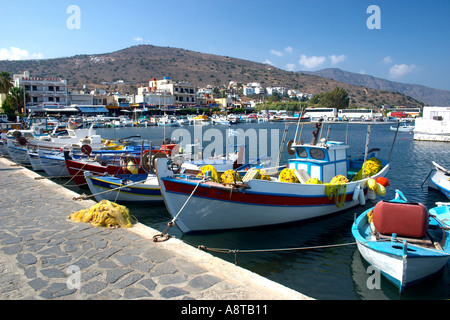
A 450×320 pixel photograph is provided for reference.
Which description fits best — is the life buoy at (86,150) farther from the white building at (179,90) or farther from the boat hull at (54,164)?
the white building at (179,90)

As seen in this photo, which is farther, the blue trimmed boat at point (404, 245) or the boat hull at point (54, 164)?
the boat hull at point (54, 164)

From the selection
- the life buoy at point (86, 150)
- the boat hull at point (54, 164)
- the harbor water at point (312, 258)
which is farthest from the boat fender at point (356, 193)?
the boat hull at point (54, 164)

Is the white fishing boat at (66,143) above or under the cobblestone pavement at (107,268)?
above

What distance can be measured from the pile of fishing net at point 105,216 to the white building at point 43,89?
76.8 meters

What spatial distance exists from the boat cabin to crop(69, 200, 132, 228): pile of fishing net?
24.0 ft

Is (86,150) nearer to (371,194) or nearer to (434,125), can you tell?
(371,194)

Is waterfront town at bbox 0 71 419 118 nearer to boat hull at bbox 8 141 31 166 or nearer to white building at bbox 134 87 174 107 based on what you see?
white building at bbox 134 87 174 107

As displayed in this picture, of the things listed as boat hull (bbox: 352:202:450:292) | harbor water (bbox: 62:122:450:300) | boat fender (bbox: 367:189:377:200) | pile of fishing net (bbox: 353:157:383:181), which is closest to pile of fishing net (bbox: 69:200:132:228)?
harbor water (bbox: 62:122:450:300)

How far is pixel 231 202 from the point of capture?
370 inches

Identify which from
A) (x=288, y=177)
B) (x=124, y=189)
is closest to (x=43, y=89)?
(x=124, y=189)

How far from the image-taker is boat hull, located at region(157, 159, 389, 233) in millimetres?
9289

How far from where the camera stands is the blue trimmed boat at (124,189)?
1338 centimetres

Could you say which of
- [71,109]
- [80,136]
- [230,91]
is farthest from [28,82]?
[230,91]

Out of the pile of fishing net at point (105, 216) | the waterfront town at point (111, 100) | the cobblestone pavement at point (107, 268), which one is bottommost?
the cobblestone pavement at point (107, 268)
